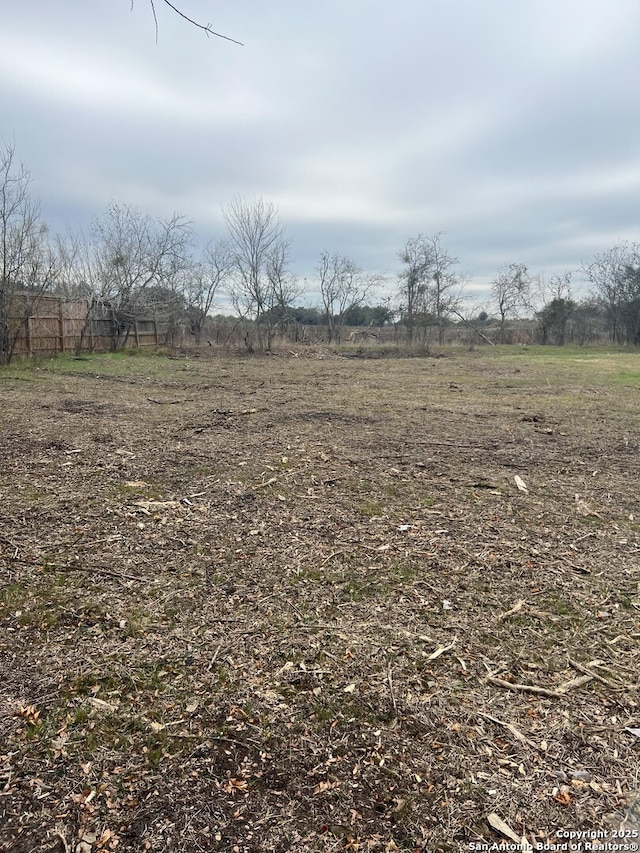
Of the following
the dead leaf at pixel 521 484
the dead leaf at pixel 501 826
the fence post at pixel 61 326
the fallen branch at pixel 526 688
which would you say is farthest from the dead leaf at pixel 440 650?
the fence post at pixel 61 326

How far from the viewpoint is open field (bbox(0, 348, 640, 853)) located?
4.36 feet

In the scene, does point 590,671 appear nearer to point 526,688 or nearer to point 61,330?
point 526,688

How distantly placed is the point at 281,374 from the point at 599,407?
7316 mm

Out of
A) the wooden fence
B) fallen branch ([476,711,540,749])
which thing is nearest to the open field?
fallen branch ([476,711,540,749])

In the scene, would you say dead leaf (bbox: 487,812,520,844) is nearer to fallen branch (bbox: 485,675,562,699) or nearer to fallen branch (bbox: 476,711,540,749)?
fallen branch (bbox: 476,711,540,749)

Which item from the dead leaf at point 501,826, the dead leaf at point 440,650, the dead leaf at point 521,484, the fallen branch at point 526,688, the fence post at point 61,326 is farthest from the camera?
the fence post at point 61,326

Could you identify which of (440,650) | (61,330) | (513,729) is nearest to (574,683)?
(513,729)

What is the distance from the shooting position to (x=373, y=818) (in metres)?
1.31

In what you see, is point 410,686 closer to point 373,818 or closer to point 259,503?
point 373,818

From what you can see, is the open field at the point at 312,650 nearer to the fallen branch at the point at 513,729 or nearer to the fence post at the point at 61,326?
the fallen branch at the point at 513,729

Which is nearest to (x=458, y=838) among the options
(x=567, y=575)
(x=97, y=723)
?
(x=97, y=723)

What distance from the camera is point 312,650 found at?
2.00 metres

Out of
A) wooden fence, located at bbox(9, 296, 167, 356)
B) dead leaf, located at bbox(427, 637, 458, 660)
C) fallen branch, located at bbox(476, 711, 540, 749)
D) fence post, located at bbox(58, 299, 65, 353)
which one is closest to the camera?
fallen branch, located at bbox(476, 711, 540, 749)

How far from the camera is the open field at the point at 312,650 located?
4.36 feet
